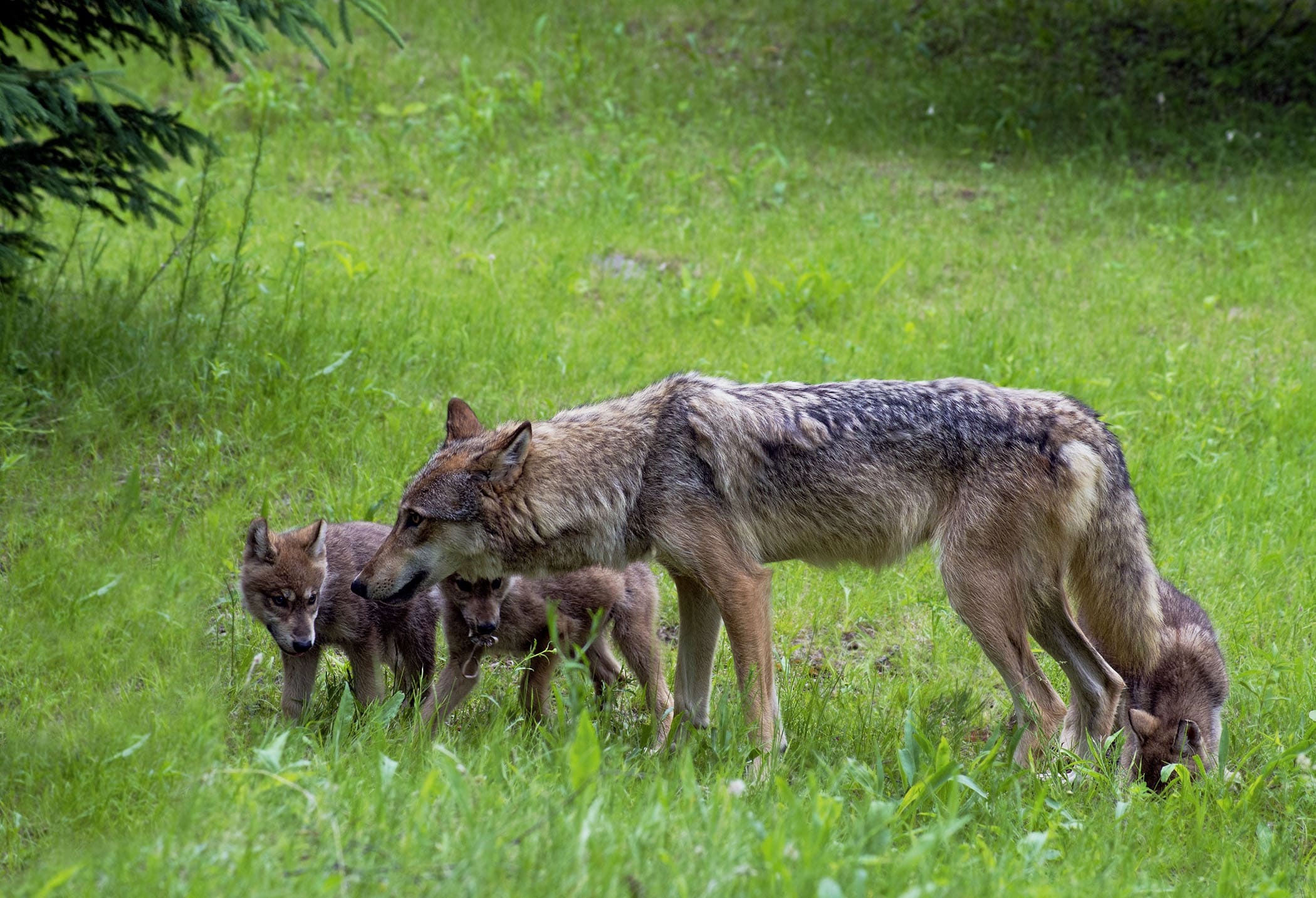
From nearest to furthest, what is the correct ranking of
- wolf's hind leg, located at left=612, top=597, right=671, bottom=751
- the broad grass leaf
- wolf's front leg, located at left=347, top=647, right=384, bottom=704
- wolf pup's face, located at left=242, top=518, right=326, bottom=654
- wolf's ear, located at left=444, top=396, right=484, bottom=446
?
the broad grass leaf → wolf pup's face, located at left=242, top=518, right=326, bottom=654 → wolf's ear, located at left=444, top=396, right=484, bottom=446 → wolf's front leg, located at left=347, top=647, right=384, bottom=704 → wolf's hind leg, located at left=612, top=597, right=671, bottom=751

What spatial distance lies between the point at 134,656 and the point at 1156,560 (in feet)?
17.5

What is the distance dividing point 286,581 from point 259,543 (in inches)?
9.1

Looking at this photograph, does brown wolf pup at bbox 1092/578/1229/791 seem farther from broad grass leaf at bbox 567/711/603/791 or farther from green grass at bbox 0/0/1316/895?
broad grass leaf at bbox 567/711/603/791

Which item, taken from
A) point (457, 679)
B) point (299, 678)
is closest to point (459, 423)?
point (457, 679)

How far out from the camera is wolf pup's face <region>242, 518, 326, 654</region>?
523 cm

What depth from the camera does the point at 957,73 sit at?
15.0 metres

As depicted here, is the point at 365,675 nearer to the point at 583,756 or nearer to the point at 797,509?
the point at 797,509

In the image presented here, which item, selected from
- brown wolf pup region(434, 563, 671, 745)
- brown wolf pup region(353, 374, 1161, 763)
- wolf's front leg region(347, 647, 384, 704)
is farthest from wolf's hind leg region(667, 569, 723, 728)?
wolf's front leg region(347, 647, 384, 704)

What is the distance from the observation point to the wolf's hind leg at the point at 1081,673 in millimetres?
5434

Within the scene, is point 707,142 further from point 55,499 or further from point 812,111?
point 55,499

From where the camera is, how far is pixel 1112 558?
17.2 ft

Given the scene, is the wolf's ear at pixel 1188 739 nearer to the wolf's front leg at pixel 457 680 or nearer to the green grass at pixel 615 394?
the green grass at pixel 615 394

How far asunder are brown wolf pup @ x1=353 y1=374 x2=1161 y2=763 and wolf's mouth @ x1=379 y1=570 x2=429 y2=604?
0.01m

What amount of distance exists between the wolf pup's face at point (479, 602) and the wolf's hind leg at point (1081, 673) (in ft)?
8.04
